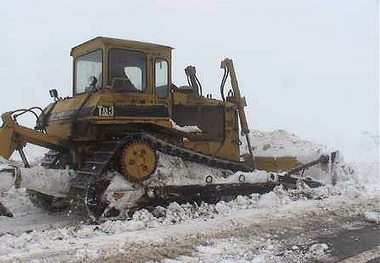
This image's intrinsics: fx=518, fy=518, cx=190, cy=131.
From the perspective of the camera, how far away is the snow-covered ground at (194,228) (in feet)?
18.6

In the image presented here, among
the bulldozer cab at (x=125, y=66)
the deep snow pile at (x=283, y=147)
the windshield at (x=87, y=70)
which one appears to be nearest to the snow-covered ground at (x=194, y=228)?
the deep snow pile at (x=283, y=147)

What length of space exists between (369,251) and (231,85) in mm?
4789

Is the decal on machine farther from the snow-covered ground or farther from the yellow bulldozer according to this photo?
the snow-covered ground

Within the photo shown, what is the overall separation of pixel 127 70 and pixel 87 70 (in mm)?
855

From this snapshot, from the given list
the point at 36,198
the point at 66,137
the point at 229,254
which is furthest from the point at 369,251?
the point at 36,198

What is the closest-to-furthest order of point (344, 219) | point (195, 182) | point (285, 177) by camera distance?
1. point (344, 219)
2. point (195, 182)
3. point (285, 177)

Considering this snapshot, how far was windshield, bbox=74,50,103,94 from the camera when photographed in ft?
26.4

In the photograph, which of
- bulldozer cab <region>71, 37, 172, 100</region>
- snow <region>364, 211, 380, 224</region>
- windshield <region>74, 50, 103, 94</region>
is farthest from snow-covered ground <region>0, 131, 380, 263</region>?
windshield <region>74, 50, 103, 94</region>

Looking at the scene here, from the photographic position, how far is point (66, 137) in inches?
312

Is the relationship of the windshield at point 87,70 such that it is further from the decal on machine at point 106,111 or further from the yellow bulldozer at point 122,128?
the decal on machine at point 106,111

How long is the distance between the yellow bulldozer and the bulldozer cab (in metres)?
0.02

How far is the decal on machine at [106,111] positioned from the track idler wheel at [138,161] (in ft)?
1.68

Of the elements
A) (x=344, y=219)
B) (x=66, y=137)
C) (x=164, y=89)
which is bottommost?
(x=344, y=219)

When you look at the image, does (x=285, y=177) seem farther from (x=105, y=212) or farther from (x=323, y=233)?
(x=105, y=212)
